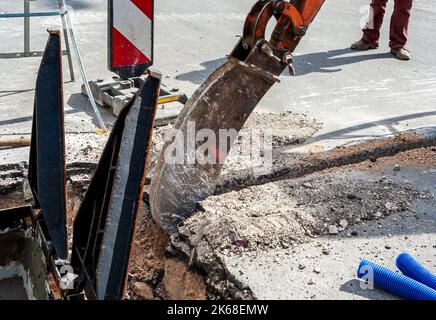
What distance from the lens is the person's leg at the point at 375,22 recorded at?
25.0 feet

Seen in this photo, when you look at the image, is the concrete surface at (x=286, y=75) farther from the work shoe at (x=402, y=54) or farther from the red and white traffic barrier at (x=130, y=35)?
the red and white traffic barrier at (x=130, y=35)

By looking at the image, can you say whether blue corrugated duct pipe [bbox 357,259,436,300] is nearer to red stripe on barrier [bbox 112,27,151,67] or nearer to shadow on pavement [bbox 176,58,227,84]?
red stripe on barrier [bbox 112,27,151,67]

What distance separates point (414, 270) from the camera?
3.32 meters

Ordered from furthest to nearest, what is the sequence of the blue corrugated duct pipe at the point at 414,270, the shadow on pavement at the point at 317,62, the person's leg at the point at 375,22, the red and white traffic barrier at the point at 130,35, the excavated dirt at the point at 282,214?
the person's leg at the point at 375,22
the shadow on pavement at the point at 317,62
the red and white traffic barrier at the point at 130,35
the excavated dirt at the point at 282,214
the blue corrugated duct pipe at the point at 414,270

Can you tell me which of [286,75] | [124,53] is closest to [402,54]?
[286,75]

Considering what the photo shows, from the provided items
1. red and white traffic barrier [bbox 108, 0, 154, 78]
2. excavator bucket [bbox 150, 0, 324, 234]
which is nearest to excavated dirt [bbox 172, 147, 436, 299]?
excavator bucket [bbox 150, 0, 324, 234]

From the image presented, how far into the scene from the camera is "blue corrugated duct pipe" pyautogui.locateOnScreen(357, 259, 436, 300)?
10.4 ft

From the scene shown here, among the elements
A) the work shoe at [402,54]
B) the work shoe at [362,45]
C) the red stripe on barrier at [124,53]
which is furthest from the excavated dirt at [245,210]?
the work shoe at [362,45]

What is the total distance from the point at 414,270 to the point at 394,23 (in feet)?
15.9

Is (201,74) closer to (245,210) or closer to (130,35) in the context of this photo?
(130,35)

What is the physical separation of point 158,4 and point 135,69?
3.31 metres

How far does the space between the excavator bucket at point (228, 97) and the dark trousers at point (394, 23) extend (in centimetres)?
406

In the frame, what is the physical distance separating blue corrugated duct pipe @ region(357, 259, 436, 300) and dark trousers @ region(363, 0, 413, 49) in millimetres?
4763
